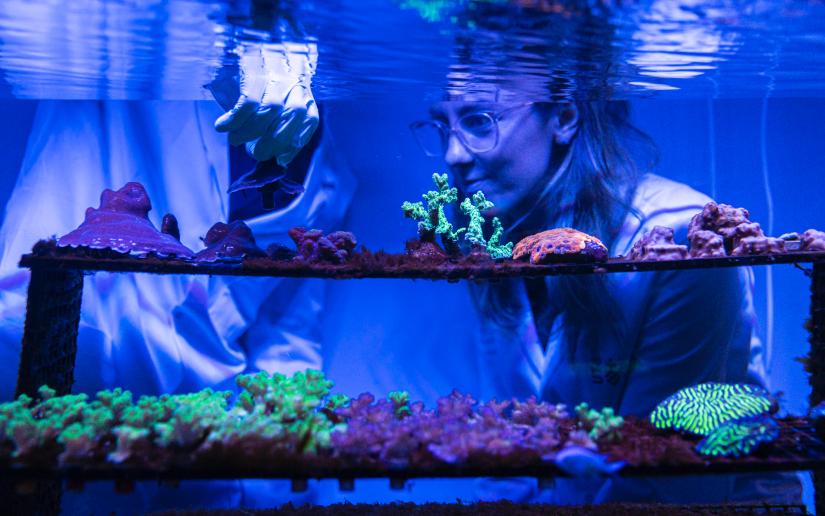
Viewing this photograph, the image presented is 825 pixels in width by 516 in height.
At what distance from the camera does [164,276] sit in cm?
459

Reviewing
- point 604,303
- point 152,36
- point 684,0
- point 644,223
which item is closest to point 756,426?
point 604,303

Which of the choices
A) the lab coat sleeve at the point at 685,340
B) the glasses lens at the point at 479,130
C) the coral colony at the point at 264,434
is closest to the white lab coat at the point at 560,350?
the lab coat sleeve at the point at 685,340

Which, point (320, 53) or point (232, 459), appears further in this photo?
point (320, 53)

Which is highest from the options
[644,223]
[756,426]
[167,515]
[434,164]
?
[434,164]

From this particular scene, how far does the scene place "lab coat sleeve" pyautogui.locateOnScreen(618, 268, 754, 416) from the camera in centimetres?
449

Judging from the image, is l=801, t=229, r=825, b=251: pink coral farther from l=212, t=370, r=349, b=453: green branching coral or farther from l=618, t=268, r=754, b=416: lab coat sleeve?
l=212, t=370, r=349, b=453: green branching coral

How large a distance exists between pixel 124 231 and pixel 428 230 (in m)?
1.96

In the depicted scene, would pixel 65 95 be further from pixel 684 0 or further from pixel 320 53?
pixel 684 0

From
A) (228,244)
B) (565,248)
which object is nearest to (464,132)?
(565,248)

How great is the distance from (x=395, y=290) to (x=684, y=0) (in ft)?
9.59

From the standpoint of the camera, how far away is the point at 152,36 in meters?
3.45

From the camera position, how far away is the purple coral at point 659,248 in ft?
11.3

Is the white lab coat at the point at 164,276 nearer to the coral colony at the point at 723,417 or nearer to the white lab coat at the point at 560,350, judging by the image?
the white lab coat at the point at 560,350

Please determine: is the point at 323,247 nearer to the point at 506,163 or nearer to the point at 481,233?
the point at 481,233
